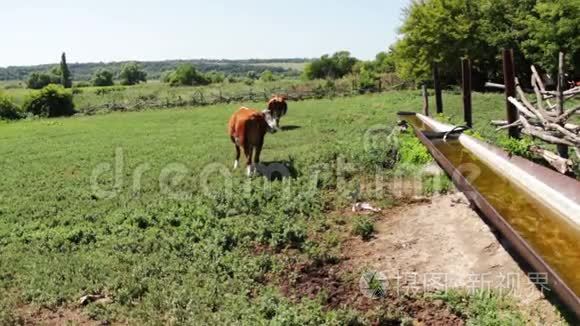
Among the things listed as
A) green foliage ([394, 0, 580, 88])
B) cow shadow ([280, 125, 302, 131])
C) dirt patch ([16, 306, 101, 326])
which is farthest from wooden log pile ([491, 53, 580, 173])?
green foliage ([394, 0, 580, 88])

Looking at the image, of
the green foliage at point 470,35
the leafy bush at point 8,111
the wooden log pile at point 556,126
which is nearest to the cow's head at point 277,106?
the wooden log pile at point 556,126

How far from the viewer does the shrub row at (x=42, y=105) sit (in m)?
38.2

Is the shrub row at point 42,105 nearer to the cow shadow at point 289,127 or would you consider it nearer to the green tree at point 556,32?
the cow shadow at point 289,127

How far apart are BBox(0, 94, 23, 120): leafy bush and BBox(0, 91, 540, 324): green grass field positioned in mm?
24115

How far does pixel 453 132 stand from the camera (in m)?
11.3

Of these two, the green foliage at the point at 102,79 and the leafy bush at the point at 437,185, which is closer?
the leafy bush at the point at 437,185

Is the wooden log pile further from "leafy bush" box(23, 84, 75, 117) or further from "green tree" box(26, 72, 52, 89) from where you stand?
"green tree" box(26, 72, 52, 89)

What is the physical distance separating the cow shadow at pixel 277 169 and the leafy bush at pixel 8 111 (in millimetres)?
31463

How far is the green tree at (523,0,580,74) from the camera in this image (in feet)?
94.8

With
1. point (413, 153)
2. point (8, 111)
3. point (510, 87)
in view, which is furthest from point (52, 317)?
point (8, 111)

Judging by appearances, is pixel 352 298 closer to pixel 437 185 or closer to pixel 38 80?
pixel 437 185

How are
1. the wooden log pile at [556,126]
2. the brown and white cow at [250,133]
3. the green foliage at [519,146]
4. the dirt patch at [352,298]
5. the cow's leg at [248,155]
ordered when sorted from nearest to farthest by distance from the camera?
the dirt patch at [352,298] < the wooden log pile at [556,126] < the green foliage at [519,146] < the cow's leg at [248,155] < the brown and white cow at [250,133]

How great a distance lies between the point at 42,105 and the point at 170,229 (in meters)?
34.4

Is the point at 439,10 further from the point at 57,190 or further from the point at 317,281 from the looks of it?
the point at 317,281
